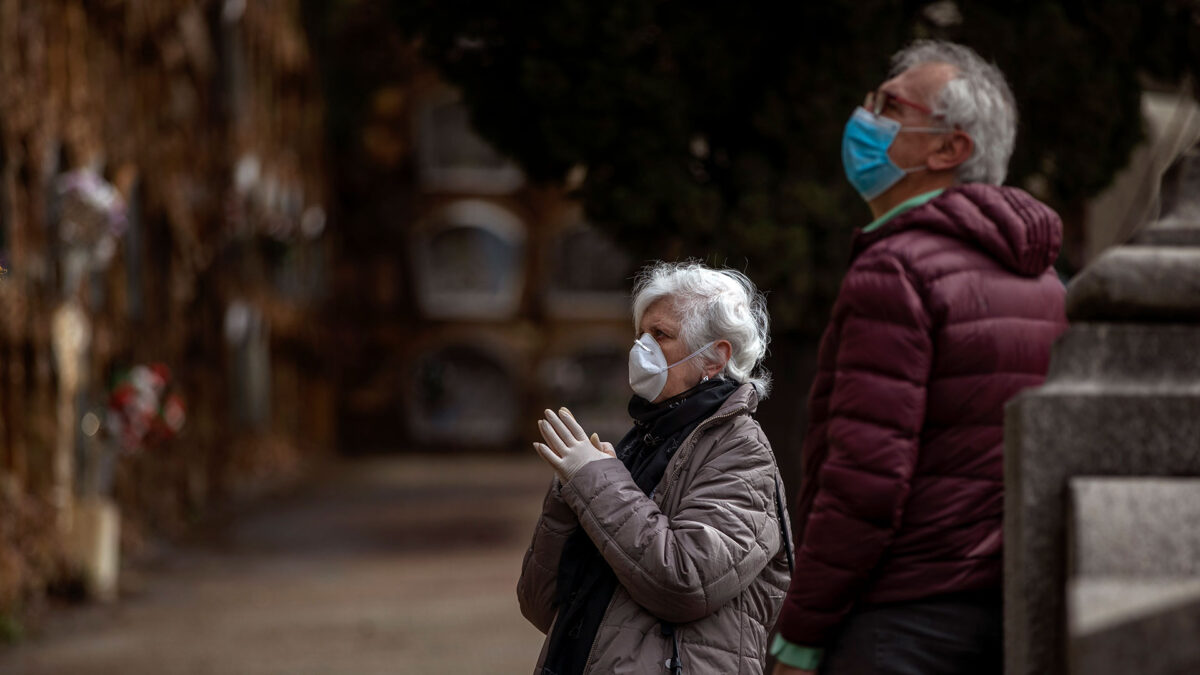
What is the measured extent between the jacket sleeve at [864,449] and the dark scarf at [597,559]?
0.30 meters

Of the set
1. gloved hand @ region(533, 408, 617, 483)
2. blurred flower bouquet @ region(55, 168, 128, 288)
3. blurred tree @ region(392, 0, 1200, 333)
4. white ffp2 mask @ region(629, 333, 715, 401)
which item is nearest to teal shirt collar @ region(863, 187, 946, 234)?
white ffp2 mask @ region(629, 333, 715, 401)

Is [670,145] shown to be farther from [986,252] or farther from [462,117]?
[462,117]

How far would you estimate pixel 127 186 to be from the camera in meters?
15.2

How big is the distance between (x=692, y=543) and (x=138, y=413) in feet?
35.6

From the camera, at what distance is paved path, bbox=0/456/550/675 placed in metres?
9.42

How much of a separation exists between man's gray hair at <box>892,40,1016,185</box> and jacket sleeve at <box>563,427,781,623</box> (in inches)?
27.0

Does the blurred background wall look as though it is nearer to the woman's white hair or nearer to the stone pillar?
the woman's white hair

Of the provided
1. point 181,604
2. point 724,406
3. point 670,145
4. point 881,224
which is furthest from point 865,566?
point 181,604

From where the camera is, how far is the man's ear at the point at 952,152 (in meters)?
3.09

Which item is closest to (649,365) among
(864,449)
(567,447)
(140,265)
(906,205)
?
(567,447)

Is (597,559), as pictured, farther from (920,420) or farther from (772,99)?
(772,99)

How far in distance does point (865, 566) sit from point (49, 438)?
10.4 metres

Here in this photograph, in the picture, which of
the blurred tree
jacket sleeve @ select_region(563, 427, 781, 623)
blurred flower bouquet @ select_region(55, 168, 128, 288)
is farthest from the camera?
blurred flower bouquet @ select_region(55, 168, 128, 288)

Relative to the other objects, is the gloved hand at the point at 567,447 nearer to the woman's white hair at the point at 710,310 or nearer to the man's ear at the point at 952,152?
the woman's white hair at the point at 710,310
